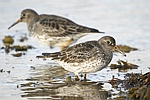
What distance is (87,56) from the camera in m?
8.45

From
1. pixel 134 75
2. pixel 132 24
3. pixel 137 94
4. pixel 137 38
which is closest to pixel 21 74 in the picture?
pixel 134 75

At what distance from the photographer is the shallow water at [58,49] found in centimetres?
777

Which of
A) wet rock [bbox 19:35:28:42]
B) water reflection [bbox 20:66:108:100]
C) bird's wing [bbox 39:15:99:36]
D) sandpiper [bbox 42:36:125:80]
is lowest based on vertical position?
water reflection [bbox 20:66:108:100]

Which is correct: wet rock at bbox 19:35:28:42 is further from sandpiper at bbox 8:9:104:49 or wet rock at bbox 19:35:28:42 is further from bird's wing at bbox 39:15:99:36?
bird's wing at bbox 39:15:99:36

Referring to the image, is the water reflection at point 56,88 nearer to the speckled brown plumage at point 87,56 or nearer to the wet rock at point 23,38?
the speckled brown plumage at point 87,56

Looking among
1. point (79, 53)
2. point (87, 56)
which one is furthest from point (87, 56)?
point (79, 53)

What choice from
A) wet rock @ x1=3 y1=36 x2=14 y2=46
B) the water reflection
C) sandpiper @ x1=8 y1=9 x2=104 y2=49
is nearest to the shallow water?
the water reflection

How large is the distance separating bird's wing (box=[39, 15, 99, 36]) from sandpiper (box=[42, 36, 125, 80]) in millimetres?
2092

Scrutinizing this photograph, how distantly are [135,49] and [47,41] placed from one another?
1.87m

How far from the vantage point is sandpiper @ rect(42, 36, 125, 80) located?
8359 millimetres

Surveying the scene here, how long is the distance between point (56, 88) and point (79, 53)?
89 centimetres

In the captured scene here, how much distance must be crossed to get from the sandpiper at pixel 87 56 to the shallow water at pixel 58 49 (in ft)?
0.85

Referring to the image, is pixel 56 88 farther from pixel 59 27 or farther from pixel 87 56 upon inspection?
pixel 59 27

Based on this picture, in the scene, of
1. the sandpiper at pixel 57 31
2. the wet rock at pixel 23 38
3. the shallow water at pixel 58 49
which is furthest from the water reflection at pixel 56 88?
the wet rock at pixel 23 38
